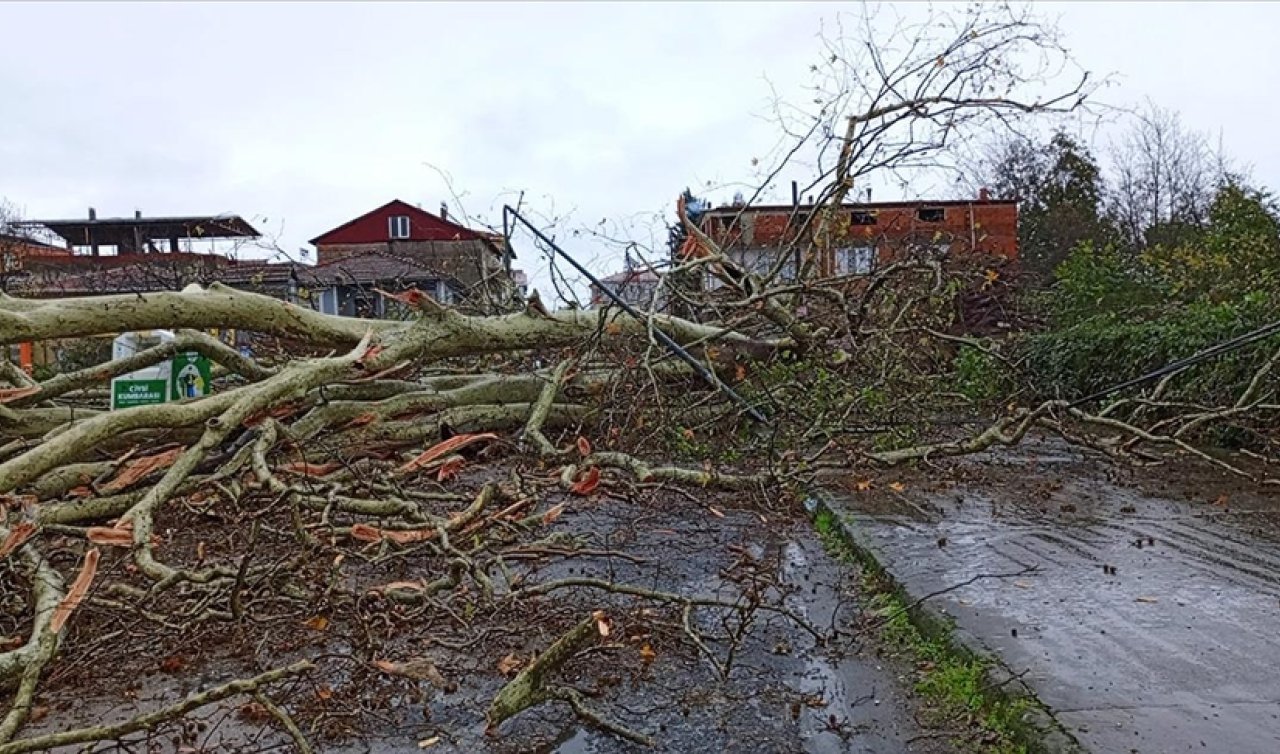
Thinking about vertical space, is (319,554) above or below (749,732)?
above

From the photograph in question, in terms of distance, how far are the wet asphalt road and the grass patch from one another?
0.09m

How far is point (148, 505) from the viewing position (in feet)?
13.4

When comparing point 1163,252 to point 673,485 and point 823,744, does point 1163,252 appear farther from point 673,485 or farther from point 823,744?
point 823,744

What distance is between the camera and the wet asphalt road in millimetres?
2482

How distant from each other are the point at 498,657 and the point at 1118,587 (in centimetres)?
234

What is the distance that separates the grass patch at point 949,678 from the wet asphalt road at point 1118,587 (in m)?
0.09

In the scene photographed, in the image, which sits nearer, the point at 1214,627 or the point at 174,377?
the point at 1214,627

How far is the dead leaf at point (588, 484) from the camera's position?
489 cm

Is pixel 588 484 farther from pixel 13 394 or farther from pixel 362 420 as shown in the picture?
pixel 13 394

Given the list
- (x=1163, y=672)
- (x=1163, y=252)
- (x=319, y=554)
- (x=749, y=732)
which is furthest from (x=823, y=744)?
(x=1163, y=252)

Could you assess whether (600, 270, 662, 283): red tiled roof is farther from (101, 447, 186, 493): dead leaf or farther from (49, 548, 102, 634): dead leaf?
(49, 548, 102, 634): dead leaf

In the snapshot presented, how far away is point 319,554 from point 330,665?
64cm

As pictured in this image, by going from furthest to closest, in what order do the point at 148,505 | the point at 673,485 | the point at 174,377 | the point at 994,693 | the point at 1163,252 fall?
the point at 1163,252 < the point at 174,377 < the point at 673,485 < the point at 148,505 < the point at 994,693

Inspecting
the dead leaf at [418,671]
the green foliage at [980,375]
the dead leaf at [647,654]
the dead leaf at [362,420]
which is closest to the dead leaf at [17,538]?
the dead leaf at [418,671]
